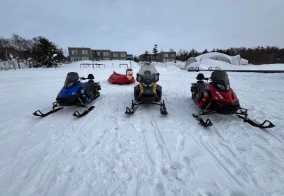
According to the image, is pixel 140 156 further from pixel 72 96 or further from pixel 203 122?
pixel 72 96

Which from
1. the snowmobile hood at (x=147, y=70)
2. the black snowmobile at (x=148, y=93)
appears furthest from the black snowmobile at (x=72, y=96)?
the snowmobile hood at (x=147, y=70)

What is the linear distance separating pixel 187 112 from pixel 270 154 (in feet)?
8.27

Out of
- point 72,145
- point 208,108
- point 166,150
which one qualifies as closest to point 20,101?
point 72,145

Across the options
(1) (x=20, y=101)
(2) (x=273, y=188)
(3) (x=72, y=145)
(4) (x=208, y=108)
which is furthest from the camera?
(1) (x=20, y=101)

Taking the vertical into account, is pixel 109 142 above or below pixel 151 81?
below

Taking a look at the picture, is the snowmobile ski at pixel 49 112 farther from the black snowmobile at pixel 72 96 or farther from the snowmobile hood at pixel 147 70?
the snowmobile hood at pixel 147 70

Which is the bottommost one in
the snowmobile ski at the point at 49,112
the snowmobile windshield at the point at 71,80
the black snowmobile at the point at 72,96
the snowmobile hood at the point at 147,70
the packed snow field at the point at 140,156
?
the packed snow field at the point at 140,156

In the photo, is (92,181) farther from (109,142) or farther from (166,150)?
(166,150)

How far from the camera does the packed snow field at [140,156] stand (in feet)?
7.52

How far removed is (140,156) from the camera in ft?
9.68

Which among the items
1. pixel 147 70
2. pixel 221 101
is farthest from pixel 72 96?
pixel 221 101

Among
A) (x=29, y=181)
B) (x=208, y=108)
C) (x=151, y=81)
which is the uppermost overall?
(x=151, y=81)

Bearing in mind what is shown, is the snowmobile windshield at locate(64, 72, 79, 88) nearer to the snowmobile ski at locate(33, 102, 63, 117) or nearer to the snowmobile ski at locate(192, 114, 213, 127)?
the snowmobile ski at locate(33, 102, 63, 117)

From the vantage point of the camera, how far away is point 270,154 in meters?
2.94
